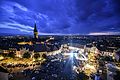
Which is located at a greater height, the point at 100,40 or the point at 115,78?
the point at 100,40

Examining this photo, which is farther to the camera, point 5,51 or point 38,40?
point 38,40

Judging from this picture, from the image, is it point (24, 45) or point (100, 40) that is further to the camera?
point (24, 45)

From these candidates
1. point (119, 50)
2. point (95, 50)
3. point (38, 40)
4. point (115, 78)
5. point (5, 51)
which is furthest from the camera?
point (38, 40)

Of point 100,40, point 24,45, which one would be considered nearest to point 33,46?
point 24,45

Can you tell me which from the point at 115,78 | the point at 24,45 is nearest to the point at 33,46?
the point at 24,45

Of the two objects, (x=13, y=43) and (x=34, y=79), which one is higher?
(x=13, y=43)

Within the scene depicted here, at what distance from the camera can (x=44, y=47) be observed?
1661 cm

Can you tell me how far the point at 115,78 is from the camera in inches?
200

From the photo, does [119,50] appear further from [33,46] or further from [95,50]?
[33,46]

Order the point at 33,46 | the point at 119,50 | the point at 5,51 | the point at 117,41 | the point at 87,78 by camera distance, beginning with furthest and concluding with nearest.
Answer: the point at 33,46
the point at 5,51
the point at 119,50
the point at 117,41
the point at 87,78

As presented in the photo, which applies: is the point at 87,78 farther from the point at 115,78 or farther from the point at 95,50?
the point at 95,50

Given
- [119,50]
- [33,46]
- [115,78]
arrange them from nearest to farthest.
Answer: [115,78], [119,50], [33,46]

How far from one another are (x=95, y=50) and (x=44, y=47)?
5.83 metres

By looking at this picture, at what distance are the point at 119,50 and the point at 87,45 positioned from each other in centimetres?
288
